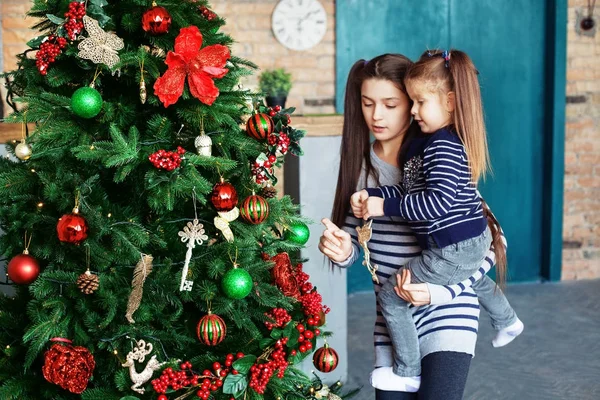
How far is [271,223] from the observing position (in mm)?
2344

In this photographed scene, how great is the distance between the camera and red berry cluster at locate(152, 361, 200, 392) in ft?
6.92

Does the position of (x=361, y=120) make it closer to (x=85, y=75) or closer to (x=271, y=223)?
(x=271, y=223)

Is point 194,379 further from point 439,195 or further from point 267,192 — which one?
point 439,195

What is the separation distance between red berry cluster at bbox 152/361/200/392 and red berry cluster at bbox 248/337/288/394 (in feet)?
0.50

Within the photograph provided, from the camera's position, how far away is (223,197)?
2.12 m

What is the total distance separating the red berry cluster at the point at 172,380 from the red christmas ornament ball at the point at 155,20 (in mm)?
872

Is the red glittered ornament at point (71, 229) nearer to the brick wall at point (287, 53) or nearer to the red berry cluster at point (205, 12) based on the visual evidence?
the red berry cluster at point (205, 12)

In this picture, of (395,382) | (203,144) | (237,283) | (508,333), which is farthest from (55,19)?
(508,333)

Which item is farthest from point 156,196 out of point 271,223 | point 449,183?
point 449,183

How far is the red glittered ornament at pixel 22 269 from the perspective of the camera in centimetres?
213

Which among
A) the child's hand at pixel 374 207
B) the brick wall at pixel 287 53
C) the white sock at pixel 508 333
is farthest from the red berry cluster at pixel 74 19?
the brick wall at pixel 287 53

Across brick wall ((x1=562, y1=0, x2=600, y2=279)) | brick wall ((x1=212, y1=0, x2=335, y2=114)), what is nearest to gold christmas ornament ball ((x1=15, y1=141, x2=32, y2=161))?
brick wall ((x1=212, y1=0, x2=335, y2=114))

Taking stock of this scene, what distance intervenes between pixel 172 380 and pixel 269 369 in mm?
265

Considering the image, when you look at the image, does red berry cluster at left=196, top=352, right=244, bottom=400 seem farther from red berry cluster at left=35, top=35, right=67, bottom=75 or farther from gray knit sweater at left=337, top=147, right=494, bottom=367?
red berry cluster at left=35, top=35, right=67, bottom=75
